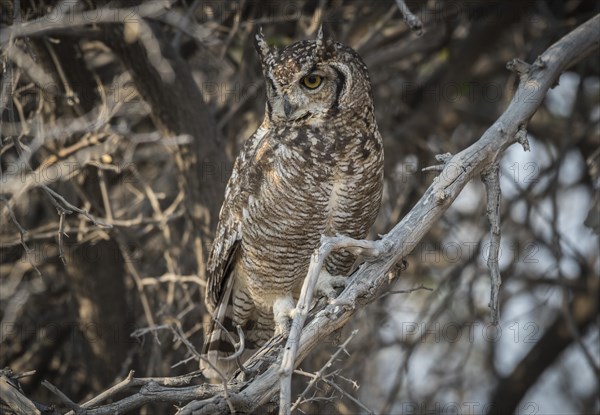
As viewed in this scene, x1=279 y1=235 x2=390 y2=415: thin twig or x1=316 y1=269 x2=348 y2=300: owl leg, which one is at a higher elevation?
x1=279 y1=235 x2=390 y2=415: thin twig

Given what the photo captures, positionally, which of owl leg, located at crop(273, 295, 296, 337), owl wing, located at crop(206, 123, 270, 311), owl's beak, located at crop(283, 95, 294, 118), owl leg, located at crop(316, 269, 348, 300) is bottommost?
owl leg, located at crop(273, 295, 296, 337)

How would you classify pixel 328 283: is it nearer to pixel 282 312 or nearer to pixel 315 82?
pixel 282 312

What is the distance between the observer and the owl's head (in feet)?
10.1

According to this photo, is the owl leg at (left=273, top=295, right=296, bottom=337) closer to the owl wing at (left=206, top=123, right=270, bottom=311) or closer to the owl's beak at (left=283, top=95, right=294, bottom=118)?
the owl wing at (left=206, top=123, right=270, bottom=311)

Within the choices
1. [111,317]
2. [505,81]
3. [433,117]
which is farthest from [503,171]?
[111,317]

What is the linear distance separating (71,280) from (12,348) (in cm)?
84

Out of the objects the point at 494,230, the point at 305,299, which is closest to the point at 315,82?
the point at 494,230

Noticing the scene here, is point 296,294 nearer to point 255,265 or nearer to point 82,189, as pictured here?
point 255,265

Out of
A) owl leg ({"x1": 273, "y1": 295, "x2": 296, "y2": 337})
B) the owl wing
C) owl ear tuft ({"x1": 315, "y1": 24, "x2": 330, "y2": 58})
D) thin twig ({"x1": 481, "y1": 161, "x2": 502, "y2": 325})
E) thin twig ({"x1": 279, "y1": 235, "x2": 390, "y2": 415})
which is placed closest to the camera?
thin twig ({"x1": 279, "y1": 235, "x2": 390, "y2": 415})

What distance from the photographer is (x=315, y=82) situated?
313cm

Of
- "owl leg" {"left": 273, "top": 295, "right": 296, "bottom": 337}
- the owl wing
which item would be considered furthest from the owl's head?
"owl leg" {"left": 273, "top": 295, "right": 296, "bottom": 337}

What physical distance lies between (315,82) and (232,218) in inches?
28.5

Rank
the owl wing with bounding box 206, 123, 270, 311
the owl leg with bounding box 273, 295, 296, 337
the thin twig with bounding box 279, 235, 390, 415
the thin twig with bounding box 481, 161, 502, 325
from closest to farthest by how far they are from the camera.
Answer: the thin twig with bounding box 279, 235, 390, 415 < the thin twig with bounding box 481, 161, 502, 325 < the owl wing with bounding box 206, 123, 270, 311 < the owl leg with bounding box 273, 295, 296, 337

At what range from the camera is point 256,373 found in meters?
2.48
